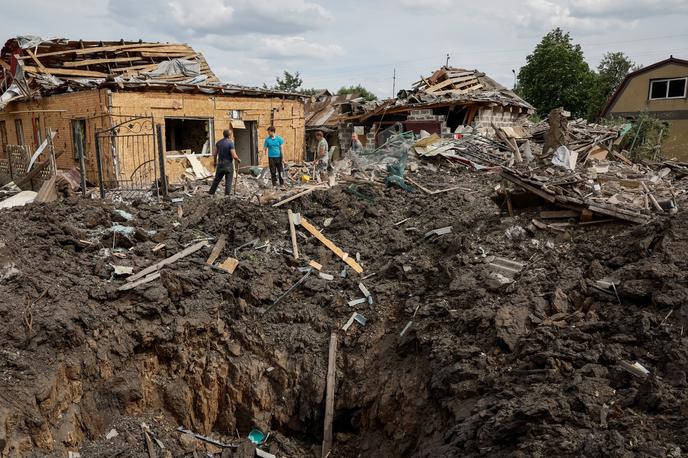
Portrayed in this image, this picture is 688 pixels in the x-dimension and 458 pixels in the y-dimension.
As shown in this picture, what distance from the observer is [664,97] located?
2395cm

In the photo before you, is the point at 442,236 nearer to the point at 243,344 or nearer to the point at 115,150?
the point at 243,344

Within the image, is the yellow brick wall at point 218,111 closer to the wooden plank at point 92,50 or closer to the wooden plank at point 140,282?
the wooden plank at point 92,50

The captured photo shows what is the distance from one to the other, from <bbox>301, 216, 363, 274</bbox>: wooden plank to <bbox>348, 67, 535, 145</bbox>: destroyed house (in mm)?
8543

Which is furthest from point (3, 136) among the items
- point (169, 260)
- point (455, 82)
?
point (455, 82)

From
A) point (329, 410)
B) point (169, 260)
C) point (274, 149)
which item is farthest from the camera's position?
point (274, 149)

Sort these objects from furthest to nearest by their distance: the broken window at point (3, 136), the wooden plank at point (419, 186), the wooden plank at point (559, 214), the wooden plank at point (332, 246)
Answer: the broken window at point (3, 136) < the wooden plank at point (419, 186) < the wooden plank at point (332, 246) < the wooden plank at point (559, 214)

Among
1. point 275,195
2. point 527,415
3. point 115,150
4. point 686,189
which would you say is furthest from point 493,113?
point 527,415

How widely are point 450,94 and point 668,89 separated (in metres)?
13.4

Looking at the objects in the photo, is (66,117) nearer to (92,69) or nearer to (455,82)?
(92,69)

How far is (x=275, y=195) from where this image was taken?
37.1 feet

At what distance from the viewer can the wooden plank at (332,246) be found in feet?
30.1

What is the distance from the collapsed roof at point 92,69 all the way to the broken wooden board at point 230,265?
743 centimetres

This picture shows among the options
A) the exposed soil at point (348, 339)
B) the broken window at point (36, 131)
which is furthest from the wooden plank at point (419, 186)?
the broken window at point (36, 131)

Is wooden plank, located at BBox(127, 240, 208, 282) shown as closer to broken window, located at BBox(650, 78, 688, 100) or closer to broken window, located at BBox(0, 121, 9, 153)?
broken window, located at BBox(0, 121, 9, 153)
